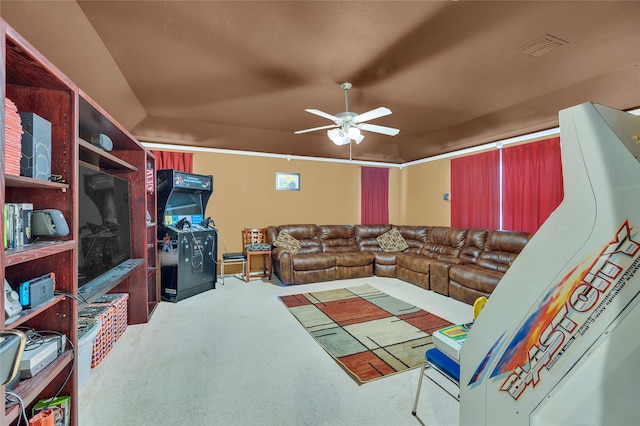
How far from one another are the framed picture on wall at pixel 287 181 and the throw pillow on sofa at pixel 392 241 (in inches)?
78.0

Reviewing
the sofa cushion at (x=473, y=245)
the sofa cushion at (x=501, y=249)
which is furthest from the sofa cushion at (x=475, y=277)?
the sofa cushion at (x=473, y=245)

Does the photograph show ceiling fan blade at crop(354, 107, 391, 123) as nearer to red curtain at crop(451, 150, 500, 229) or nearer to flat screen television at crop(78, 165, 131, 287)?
flat screen television at crop(78, 165, 131, 287)

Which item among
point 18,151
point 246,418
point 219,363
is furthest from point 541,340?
point 219,363

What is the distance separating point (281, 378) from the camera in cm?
198

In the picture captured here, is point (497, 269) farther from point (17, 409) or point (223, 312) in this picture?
point (17, 409)

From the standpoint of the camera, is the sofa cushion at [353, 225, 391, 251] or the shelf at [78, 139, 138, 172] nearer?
the shelf at [78, 139, 138, 172]

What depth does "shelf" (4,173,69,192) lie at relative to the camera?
1092 millimetres

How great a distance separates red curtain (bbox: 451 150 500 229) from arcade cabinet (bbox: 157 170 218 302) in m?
4.23

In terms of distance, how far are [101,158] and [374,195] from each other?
4.92m

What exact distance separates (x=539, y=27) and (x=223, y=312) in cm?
391

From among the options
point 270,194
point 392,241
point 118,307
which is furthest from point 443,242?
point 118,307

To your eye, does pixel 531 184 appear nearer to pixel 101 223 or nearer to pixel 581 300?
pixel 581 300

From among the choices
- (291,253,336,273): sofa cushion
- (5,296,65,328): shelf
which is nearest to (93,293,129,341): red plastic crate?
(5,296,65,328): shelf

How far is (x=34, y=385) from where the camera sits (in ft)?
3.78
